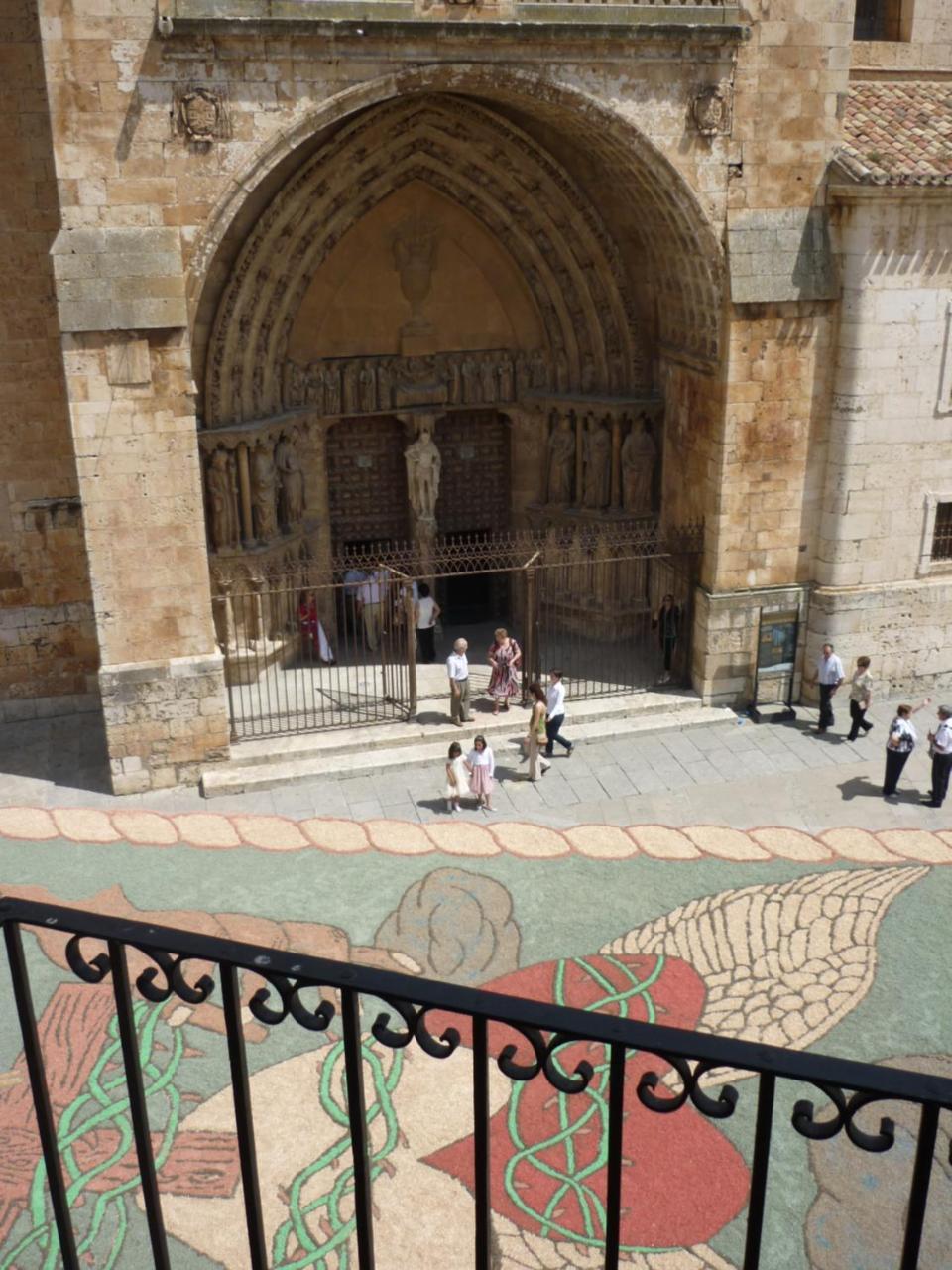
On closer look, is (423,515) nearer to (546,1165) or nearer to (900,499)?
(900,499)

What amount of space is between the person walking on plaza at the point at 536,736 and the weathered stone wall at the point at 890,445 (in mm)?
3870

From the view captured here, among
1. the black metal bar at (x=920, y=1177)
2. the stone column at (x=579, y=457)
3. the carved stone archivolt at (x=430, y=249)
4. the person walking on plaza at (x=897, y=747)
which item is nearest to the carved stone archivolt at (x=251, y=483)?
the carved stone archivolt at (x=430, y=249)

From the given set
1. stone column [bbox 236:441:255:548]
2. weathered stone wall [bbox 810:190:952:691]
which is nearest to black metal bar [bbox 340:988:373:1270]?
weathered stone wall [bbox 810:190:952:691]

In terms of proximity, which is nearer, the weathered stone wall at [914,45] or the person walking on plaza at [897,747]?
the person walking on plaza at [897,747]

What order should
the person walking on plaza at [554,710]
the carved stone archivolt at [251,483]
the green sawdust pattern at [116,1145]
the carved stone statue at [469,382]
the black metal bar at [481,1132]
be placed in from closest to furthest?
the black metal bar at [481,1132]
the green sawdust pattern at [116,1145]
the person walking on plaza at [554,710]
the carved stone archivolt at [251,483]
the carved stone statue at [469,382]

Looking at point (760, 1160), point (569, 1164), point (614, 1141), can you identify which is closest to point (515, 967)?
point (569, 1164)

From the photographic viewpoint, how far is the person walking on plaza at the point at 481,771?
12.4 m

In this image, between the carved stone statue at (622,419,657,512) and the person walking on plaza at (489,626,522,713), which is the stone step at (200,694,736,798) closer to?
the person walking on plaza at (489,626,522,713)

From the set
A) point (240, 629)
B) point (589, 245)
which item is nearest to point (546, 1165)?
point (240, 629)

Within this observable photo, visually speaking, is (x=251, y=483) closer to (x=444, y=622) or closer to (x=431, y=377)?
(x=431, y=377)

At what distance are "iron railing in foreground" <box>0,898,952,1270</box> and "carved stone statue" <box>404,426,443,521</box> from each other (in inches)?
547

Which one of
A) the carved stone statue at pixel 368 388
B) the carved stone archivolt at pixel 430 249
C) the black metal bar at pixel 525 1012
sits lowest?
the black metal bar at pixel 525 1012

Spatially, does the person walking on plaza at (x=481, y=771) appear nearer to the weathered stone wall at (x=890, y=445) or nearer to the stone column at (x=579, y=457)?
the weathered stone wall at (x=890, y=445)

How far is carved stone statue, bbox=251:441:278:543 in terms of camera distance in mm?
15320
